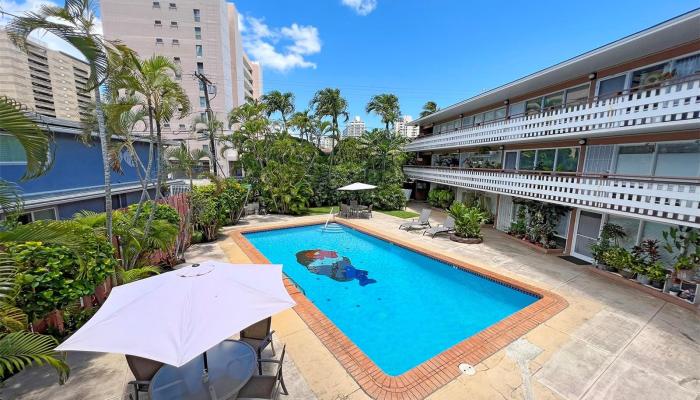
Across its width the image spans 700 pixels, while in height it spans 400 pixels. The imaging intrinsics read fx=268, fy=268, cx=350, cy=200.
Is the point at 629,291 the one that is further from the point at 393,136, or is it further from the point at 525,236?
the point at 393,136

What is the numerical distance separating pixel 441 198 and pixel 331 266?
14.0m

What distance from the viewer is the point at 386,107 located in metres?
27.0

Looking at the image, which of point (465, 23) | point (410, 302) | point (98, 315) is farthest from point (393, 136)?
point (98, 315)

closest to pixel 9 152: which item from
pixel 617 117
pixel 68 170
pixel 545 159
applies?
pixel 68 170

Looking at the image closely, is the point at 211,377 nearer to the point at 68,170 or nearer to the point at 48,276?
the point at 48,276

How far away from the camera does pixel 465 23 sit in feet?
62.1

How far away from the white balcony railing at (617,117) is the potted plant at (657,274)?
166 inches

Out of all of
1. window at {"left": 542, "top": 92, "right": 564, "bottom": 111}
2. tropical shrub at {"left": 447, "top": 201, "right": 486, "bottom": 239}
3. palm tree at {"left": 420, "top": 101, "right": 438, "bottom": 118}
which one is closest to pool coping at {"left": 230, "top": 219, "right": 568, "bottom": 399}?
tropical shrub at {"left": 447, "top": 201, "right": 486, "bottom": 239}

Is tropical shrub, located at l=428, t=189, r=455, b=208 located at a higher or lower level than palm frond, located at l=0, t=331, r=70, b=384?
lower

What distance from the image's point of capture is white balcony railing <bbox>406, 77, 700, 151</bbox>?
748 centimetres

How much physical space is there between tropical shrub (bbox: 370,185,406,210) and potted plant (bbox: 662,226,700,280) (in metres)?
15.1

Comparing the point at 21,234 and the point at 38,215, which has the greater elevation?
the point at 21,234

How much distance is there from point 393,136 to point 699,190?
65.4ft

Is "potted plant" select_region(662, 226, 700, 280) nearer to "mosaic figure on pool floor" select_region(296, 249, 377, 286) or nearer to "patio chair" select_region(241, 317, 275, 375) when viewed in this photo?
"mosaic figure on pool floor" select_region(296, 249, 377, 286)
